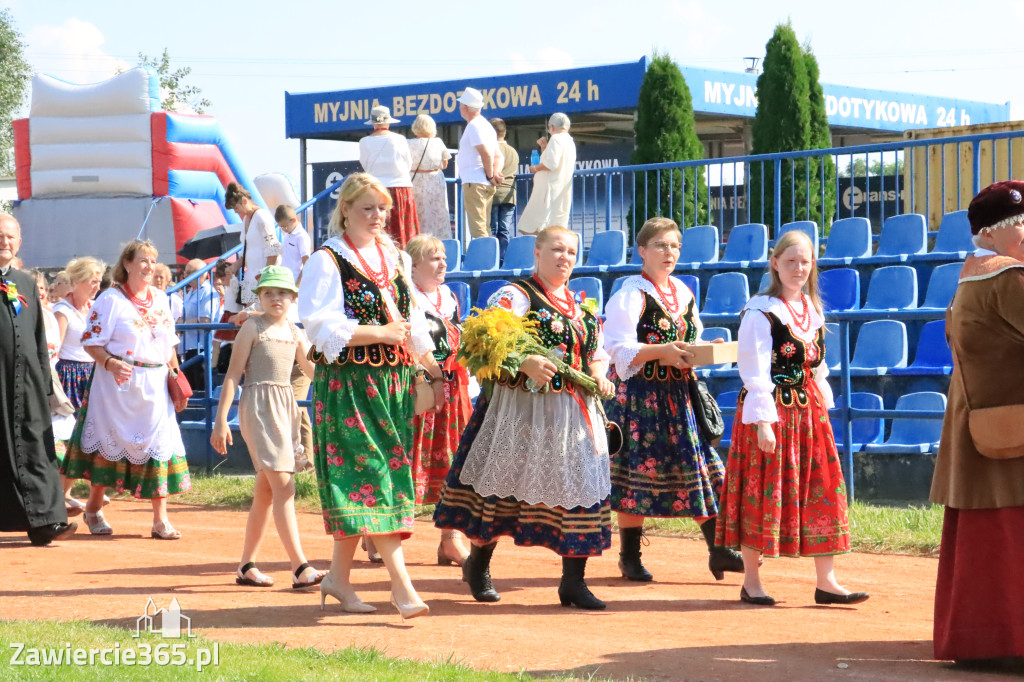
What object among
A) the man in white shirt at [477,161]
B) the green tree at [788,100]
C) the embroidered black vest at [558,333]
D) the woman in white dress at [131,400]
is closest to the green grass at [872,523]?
the woman in white dress at [131,400]

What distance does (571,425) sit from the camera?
22.1ft

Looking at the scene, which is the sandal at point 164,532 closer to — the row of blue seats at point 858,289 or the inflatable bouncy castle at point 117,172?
the row of blue seats at point 858,289

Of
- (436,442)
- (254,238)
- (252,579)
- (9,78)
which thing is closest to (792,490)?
(436,442)

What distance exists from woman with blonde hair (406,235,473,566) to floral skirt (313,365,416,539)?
171cm

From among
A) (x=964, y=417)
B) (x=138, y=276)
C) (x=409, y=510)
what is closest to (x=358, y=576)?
(x=409, y=510)

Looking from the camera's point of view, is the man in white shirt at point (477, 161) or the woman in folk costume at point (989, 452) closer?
the woman in folk costume at point (989, 452)

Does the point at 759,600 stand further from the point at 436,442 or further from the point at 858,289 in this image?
the point at 858,289

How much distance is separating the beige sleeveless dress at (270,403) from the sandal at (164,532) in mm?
2060

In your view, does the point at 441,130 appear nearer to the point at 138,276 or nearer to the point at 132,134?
the point at 132,134

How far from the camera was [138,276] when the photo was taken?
952cm

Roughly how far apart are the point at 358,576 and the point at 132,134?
63.9 feet

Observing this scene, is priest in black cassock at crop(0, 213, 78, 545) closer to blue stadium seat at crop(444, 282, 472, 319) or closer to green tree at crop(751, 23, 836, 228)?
blue stadium seat at crop(444, 282, 472, 319)

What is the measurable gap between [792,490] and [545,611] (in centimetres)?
139

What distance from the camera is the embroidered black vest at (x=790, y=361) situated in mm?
6859
